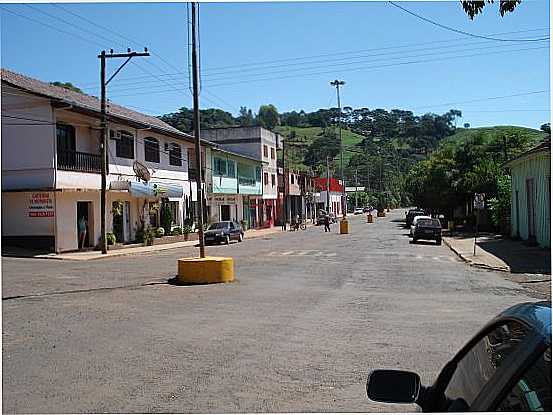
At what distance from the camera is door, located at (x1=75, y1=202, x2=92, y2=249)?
3156cm

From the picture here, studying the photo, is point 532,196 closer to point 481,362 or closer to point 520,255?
point 520,255

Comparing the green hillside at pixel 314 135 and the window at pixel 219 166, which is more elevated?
the green hillside at pixel 314 135

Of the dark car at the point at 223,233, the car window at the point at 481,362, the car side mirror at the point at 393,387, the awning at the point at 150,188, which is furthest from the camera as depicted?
the dark car at the point at 223,233

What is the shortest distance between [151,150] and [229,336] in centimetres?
3108

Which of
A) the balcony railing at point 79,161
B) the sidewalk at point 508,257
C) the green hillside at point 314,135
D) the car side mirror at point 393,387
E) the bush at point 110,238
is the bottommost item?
the sidewalk at point 508,257

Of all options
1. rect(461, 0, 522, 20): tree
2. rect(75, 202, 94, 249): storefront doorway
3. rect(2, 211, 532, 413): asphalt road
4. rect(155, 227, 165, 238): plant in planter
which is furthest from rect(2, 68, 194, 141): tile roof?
rect(461, 0, 522, 20): tree

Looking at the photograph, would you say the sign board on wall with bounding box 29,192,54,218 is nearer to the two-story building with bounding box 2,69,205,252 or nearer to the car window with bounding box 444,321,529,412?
the two-story building with bounding box 2,69,205,252

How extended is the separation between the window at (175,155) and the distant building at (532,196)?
67.3 feet

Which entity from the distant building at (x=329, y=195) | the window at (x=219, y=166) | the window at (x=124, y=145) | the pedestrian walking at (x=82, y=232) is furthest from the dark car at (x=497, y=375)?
the distant building at (x=329, y=195)

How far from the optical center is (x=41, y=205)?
2936 cm

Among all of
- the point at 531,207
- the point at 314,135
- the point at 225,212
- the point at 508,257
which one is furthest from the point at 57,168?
the point at 314,135

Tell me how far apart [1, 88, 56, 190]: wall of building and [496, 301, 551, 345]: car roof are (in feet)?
92.2

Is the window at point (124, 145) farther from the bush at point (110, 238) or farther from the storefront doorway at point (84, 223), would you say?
the bush at point (110, 238)

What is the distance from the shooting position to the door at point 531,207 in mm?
29475
